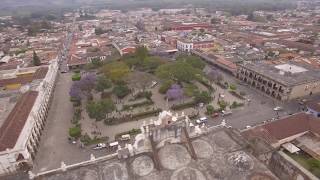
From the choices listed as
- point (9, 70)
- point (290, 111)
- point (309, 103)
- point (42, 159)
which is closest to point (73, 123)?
point (42, 159)

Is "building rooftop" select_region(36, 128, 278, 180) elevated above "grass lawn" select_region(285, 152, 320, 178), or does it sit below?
above

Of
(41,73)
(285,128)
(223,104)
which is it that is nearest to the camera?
(285,128)

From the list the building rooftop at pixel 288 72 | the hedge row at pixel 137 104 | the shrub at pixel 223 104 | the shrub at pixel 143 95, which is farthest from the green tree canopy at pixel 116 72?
the building rooftop at pixel 288 72

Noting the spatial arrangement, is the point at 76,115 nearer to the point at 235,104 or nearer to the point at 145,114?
the point at 145,114

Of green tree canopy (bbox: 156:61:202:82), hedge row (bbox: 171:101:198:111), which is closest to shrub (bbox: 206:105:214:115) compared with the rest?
hedge row (bbox: 171:101:198:111)

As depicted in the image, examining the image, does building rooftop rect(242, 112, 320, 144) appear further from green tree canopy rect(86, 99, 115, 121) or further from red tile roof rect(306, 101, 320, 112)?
green tree canopy rect(86, 99, 115, 121)

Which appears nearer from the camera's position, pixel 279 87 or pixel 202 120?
pixel 202 120

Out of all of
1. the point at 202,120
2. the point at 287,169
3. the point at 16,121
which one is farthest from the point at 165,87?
the point at 287,169
